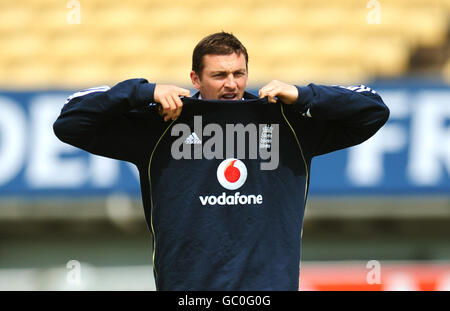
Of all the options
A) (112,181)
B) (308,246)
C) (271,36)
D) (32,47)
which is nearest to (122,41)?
(32,47)

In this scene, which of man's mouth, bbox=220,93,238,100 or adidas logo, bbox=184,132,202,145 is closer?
adidas logo, bbox=184,132,202,145

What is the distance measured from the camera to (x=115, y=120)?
9.34 ft

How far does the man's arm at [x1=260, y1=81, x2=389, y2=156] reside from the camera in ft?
9.13

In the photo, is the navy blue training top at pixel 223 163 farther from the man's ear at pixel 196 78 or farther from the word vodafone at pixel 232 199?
the man's ear at pixel 196 78

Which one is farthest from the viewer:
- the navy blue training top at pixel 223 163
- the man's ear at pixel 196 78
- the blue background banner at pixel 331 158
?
the blue background banner at pixel 331 158

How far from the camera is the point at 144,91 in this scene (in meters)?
2.77

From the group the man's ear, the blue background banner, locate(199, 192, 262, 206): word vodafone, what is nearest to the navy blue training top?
locate(199, 192, 262, 206): word vodafone

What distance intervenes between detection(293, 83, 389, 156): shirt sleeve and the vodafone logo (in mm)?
273

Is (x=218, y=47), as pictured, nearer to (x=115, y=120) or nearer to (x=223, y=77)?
(x=223, y=77)

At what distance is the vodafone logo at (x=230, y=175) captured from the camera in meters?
2.76

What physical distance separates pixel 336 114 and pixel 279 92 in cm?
21

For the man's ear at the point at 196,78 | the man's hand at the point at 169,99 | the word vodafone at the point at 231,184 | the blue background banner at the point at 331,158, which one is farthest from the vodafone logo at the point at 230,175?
the blue background banner at the point at 331,158

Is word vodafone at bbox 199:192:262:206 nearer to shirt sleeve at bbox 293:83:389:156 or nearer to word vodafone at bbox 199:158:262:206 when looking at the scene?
word vodafone at bbox 199:158:262:206

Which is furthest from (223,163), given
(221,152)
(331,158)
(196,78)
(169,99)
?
(331,158)
